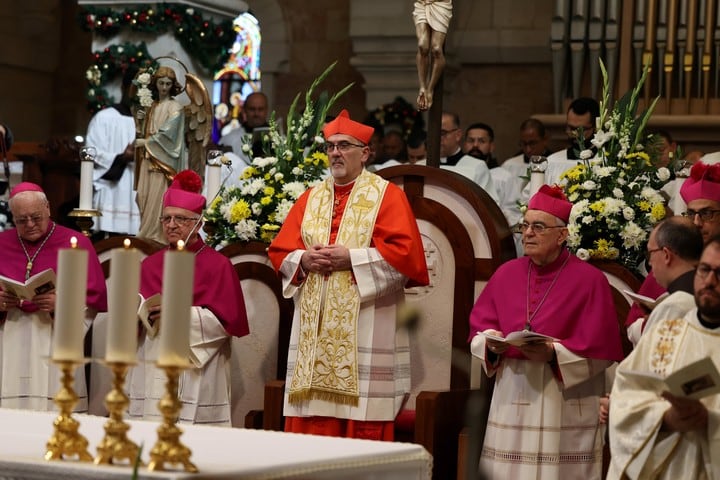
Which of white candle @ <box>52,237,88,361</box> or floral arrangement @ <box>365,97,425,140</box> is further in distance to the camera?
floral arrangement @ <box>365,97,425,140</box>

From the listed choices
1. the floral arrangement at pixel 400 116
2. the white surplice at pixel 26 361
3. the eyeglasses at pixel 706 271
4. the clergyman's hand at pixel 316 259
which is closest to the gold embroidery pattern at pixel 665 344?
the eyeglasses at pixel 706 271

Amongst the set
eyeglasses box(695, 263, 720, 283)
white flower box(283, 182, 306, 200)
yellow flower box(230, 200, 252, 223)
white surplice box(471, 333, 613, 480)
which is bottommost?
white surplice box(471, 333, 613, 480)

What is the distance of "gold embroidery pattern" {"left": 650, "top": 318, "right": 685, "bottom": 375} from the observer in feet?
16.7

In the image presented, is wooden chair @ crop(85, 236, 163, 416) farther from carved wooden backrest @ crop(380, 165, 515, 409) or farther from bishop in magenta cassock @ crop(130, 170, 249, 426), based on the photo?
carved wooden backrest @ crop(380, 165, 515, 409)

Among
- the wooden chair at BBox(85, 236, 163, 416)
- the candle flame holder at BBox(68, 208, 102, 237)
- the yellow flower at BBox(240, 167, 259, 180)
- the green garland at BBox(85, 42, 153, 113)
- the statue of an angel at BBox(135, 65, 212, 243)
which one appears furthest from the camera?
the green garland at BBox(85, 42, 153, 113)

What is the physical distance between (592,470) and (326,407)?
137 cm

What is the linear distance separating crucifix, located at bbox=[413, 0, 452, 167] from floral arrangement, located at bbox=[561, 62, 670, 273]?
83cm

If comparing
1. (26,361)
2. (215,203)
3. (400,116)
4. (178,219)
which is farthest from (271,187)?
(400,116)

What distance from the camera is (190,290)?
347 cm

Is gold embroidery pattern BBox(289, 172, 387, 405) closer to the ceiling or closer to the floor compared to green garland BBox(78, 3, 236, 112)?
closer to the floor

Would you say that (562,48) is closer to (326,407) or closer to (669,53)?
(669,53)

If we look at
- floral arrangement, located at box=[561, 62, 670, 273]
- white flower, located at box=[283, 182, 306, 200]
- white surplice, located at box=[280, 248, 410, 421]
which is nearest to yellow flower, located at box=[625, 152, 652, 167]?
floral arrangement, located at box=[561, 62, 670, 273]

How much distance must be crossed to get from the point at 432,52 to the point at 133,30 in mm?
5640

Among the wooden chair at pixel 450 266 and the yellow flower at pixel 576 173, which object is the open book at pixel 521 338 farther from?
the yellow flower at pixel 576 173
